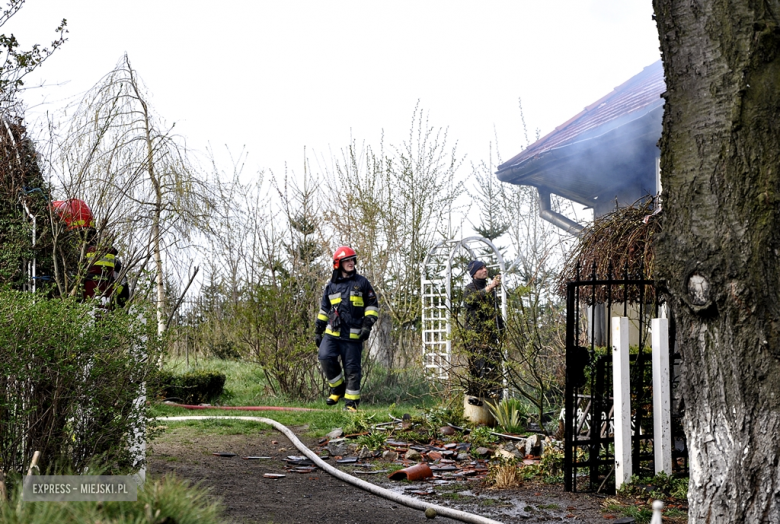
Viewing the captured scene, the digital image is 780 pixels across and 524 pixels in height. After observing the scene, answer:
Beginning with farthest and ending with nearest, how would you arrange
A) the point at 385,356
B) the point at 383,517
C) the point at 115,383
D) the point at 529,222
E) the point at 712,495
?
the point at 529,222, the point at 385,356, the point at 383,517, the point at 115,383, the point at 712,495

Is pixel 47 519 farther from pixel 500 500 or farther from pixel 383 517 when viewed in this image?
pixel 500 500

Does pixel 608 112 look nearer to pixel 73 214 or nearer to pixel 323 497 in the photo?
pixel 323 497

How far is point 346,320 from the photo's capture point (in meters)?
9.59

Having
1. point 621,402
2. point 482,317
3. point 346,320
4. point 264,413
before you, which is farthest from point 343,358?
point 621,402

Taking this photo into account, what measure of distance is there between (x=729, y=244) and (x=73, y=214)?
15.1 feet

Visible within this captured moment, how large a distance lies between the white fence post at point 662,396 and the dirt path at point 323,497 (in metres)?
0.59

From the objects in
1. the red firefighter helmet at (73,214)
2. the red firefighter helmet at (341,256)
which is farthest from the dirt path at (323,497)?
the red firefighter helmet at (341,256)

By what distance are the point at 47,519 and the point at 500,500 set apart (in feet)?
10.8

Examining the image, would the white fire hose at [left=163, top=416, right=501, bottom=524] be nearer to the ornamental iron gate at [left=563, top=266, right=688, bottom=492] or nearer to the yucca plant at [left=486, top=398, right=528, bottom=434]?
the ornamental iron gate at [left=563, top=266, right=688, bottom=492]

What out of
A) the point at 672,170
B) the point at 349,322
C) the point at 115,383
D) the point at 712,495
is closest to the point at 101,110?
the point at 349,322

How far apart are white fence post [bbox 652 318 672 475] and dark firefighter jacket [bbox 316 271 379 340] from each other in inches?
200

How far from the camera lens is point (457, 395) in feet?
27.5

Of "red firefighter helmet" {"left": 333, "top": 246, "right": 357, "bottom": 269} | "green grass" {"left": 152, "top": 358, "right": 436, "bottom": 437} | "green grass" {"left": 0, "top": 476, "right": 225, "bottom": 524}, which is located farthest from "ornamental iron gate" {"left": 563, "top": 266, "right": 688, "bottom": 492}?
"red firefighter helmet" {"left": 333, "top": 246, "right": 357, "bottom": 269}

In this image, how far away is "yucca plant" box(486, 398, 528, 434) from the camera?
7.27 m
